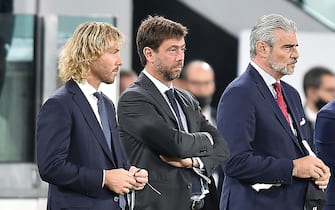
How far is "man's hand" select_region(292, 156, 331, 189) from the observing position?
182 inches

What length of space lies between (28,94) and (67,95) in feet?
11.5

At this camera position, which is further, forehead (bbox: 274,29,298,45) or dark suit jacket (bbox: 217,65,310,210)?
forehead (bbox: 274,29,298,45)

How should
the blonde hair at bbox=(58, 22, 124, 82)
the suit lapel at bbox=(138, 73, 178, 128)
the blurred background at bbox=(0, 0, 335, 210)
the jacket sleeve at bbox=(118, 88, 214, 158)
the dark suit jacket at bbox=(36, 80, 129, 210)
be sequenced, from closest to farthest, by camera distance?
the dark suit jacket at bbox=(36, 80, 129, 210) → the blonde hair at bbox=(58, 22, 124, 82) → the jacket sleeve at bbox=(118, 88, 214, 158) → the suit lapel at bbox=(138, 73, 178, 128) → the blurred background at bbox=(0, 0, 335, 210)

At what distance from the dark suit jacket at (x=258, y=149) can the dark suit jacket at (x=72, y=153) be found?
69 cm

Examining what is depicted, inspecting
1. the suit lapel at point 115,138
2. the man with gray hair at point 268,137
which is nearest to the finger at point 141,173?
the suit lapel at point 115,138

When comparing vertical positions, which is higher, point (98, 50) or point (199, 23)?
point (98, 50)

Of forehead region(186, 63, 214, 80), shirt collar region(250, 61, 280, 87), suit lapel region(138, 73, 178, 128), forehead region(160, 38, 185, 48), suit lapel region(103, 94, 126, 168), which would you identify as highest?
forehead region(160, 38, 185, 48)

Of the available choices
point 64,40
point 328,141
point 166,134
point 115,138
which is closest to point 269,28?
point 328,141

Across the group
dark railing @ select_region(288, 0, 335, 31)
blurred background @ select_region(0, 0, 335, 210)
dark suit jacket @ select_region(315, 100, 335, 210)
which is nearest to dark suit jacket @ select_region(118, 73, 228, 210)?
dark suit jacket @ select_region(315, 100, 335, 210)

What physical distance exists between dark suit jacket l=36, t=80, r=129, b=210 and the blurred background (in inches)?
59.1

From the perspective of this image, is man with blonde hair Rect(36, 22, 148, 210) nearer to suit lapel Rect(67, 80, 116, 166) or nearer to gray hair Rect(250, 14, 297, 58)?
suit lapel Rect(67, 80, 116, 166)

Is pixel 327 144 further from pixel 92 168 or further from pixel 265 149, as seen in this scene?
pixel 92 168

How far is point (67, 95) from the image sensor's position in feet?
13.6

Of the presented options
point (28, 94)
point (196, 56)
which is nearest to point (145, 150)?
point (28, 94)
